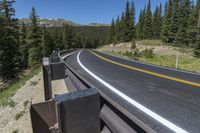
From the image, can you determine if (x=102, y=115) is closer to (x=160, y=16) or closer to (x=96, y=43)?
(x=160, y=16)

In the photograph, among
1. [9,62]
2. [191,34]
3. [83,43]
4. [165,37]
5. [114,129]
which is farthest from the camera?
[83,43]

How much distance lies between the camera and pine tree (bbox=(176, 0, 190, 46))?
167 ft

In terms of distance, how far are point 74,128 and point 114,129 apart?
21.6 inches

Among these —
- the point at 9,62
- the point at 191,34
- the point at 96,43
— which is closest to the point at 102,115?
the point at 9,62

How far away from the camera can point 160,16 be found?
9569cm

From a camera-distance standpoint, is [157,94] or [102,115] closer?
[102,115]

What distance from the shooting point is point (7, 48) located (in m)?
31.4

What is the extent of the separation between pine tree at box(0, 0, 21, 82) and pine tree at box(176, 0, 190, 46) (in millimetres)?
35155

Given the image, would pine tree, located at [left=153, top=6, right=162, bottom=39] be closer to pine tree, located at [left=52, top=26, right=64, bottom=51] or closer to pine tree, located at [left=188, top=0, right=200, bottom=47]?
pine tree, located at [left=188, top=0, right=200, bottom=47]

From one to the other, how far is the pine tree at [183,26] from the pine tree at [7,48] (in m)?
35.2

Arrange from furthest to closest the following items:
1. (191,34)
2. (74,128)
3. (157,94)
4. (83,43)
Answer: (83,43)
(191,34)
(157,94)
(74,128)

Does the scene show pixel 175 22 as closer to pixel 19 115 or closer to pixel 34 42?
pixel 34 42

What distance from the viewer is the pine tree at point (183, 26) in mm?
51031

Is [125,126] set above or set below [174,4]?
below
